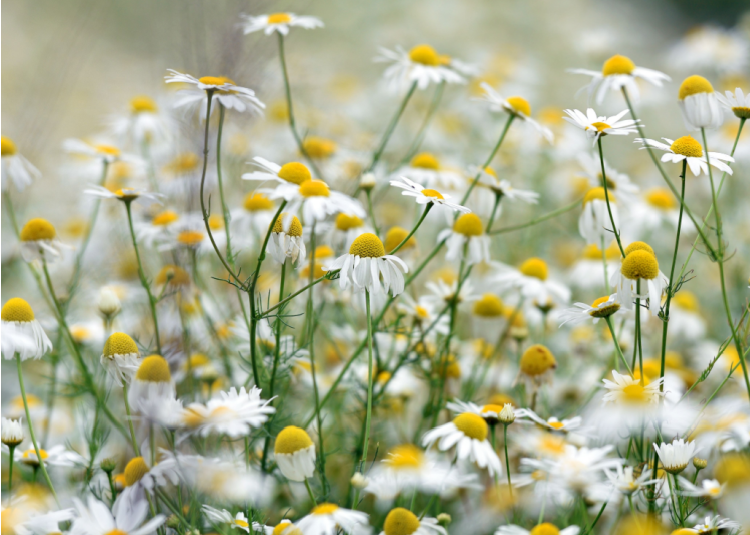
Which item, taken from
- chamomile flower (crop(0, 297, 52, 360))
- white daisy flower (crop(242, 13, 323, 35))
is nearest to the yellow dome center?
chamomile flower (crop(0, 297, 52, 360))

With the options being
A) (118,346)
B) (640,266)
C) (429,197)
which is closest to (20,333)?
→ (118,346)

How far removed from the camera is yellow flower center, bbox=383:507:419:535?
2.99 feet

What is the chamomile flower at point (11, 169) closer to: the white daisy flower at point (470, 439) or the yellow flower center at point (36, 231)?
the yellow flower center at point (36, 231)

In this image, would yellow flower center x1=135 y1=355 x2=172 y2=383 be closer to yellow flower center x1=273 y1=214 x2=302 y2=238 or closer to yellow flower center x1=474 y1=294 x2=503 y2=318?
yellow flower center x1=273 y1=214 x2=302 y2=238

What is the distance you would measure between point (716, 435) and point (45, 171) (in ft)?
11.4

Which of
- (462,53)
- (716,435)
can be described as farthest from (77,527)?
(462,53)

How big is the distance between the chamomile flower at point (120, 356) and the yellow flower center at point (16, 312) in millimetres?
206

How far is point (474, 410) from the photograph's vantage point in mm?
1115

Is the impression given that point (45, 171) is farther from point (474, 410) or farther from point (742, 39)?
point (742, 39)

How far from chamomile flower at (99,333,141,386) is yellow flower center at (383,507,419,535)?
437 mm

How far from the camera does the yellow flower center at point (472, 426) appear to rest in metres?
1.04

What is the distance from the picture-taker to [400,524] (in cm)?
91

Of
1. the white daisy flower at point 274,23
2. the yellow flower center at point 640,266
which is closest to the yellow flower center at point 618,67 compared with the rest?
the yellow flower center at point 640,266

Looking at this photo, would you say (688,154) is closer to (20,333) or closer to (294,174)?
(294,174)
